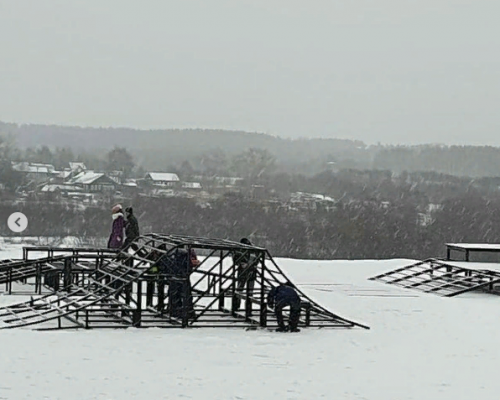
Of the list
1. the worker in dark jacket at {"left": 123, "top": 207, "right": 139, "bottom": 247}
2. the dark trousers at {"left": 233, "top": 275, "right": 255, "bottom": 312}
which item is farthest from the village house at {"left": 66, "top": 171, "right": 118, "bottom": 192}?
the dark trousers at {"left": 233, "top": 275, "right": 255, "bottom": 312}

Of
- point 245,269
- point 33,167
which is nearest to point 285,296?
point 245,269

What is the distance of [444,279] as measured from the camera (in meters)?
21.5

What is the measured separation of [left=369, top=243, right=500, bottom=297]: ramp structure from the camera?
66.5ft

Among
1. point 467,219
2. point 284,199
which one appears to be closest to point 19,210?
point 284,199

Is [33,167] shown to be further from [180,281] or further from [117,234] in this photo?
[180,281]

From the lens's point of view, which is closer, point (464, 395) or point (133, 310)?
point (464, 395)

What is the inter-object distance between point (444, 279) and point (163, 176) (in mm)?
64828

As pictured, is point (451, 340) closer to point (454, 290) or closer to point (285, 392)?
point (285, 392)

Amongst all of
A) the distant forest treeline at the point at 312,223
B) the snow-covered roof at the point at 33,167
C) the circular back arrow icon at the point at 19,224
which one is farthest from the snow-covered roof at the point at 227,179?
the circular back arrow icon at the point at 19,224

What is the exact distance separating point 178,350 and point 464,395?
144 inches

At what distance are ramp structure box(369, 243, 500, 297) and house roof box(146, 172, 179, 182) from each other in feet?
204

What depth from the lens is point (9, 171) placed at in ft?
272

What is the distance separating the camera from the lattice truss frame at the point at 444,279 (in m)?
20.2

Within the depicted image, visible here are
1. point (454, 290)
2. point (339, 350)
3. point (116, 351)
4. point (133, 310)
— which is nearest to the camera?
point (116, 351)
